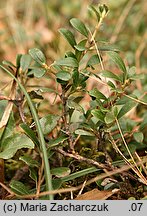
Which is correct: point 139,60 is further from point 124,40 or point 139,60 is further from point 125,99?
point 125,99

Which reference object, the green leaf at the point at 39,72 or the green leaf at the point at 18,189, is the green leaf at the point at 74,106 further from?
the green leaf at the point at 18,189

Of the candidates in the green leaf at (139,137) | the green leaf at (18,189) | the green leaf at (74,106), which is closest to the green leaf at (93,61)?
the green leaf at (74,106)

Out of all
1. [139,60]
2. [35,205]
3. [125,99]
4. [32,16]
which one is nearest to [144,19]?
[139,60]

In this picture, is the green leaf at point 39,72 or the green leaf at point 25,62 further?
the green leaf at point 25,62

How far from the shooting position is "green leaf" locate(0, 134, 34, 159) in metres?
0.90

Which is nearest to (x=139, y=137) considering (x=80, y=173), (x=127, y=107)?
(x=127, y=107)

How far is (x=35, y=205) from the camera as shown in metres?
0.86

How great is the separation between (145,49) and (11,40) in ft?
2.50

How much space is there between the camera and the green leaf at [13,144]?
0.90 m

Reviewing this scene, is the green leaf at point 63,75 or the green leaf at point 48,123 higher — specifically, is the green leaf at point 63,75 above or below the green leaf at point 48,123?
above

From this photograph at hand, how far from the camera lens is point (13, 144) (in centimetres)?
94

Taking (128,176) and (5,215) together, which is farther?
(128,176)

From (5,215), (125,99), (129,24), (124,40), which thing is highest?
(129,24)

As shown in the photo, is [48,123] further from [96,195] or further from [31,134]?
[96,195]
